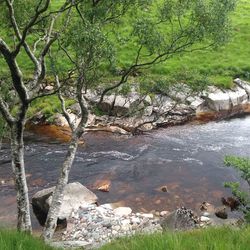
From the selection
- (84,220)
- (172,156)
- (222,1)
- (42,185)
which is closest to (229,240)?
(222,1)

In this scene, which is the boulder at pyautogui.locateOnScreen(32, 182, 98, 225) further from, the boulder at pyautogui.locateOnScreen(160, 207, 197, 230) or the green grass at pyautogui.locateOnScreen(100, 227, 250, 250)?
the green grass at pyautogui.locateOnScreen(100, 227, 250, 250)

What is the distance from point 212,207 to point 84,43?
494 inches

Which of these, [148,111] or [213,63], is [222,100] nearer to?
[148,111]

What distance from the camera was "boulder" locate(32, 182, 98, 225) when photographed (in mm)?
21594

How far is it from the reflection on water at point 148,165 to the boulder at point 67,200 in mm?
1116

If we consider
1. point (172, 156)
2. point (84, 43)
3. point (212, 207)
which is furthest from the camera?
point (172, 156)

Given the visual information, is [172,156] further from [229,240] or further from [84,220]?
[229,240]

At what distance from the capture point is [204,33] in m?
17.5

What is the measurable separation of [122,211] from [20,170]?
909 cm

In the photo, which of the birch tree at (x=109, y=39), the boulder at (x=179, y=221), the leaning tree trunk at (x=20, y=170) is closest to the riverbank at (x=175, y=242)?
the leaning tree trunk at (x=20, y=170)

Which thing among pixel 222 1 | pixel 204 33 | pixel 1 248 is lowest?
pixel 1 248

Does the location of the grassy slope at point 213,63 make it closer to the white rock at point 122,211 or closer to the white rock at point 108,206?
the white rock at point 108,206

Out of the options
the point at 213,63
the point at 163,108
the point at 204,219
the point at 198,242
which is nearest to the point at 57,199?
the point at 198,242

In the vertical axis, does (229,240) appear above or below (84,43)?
below
